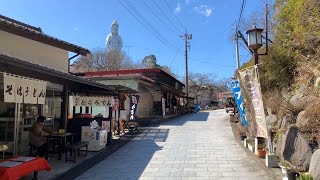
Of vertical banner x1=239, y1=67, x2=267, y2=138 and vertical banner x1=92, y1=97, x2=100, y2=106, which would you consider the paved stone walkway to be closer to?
vertical banner x1=239, y1=67, x2=267, y2=138

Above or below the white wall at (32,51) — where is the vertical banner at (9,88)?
below

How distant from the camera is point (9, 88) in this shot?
8867 mm

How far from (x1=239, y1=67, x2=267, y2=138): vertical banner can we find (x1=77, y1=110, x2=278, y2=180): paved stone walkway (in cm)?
127

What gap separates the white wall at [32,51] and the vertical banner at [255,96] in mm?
8843

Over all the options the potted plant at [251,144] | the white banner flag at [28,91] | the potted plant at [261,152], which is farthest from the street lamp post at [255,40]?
the white banner flag at [28,91]

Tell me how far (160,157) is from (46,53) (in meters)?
7.41

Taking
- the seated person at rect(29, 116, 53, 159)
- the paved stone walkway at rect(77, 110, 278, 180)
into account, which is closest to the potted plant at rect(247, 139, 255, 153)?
the paved stone walkway at rect(77, 110, 278, 180)

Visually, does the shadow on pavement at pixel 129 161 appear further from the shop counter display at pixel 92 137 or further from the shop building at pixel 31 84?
the shop building at pixel 31 84

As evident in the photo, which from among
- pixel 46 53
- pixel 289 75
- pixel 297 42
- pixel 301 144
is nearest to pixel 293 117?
pixel 301 144

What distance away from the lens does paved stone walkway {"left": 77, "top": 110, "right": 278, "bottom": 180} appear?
10383 mm

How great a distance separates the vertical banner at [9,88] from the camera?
28.5 feet

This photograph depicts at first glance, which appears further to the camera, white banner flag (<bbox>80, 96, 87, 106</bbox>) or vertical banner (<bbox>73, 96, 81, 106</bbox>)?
white banner flag (<bbox>80, 96, 87, 106</bbox>)

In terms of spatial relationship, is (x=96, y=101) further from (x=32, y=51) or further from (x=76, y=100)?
(x=32, y=51)

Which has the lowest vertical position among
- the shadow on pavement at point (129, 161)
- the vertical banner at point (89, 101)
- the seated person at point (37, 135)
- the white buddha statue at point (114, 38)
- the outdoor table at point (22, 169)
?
the shadow on pavement at point (129, 161)
